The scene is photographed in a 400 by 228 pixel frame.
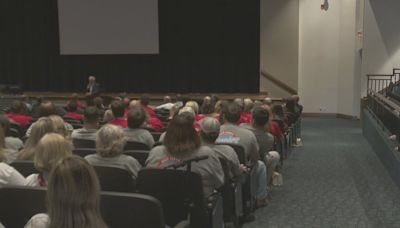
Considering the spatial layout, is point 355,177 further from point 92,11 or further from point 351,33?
point 92,11

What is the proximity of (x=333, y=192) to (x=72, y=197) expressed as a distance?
4.83 metres

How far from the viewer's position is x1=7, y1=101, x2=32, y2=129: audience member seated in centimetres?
686

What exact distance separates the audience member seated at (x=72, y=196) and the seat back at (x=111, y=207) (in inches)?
20.7

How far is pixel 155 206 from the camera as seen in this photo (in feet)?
7.34

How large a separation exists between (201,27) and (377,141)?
29.3ft

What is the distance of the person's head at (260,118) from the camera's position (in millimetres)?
5410

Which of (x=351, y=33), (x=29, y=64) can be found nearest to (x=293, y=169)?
(x=351, y=33)

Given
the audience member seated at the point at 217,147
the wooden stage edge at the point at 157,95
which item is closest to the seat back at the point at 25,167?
the audience member seated at the point at 217,147

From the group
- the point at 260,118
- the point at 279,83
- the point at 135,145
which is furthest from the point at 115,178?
the point at 279,83

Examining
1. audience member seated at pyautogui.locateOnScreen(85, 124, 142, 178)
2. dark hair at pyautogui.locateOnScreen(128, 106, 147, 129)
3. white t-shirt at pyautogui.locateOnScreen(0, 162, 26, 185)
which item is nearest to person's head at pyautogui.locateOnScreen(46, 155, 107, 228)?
white t-shirt at pyautogui.locateOnScreen(0, 162, 26, 185)

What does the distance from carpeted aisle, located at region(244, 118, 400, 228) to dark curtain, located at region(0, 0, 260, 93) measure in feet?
23.2

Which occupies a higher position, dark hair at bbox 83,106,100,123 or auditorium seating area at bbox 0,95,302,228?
dark hair at bbox 83,106,100,123

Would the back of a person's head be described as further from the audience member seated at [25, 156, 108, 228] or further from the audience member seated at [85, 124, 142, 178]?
the audience member seated at [25, 156, 108, 228]

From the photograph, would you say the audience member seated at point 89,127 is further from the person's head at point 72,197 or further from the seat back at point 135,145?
the person's head at point 72,197
